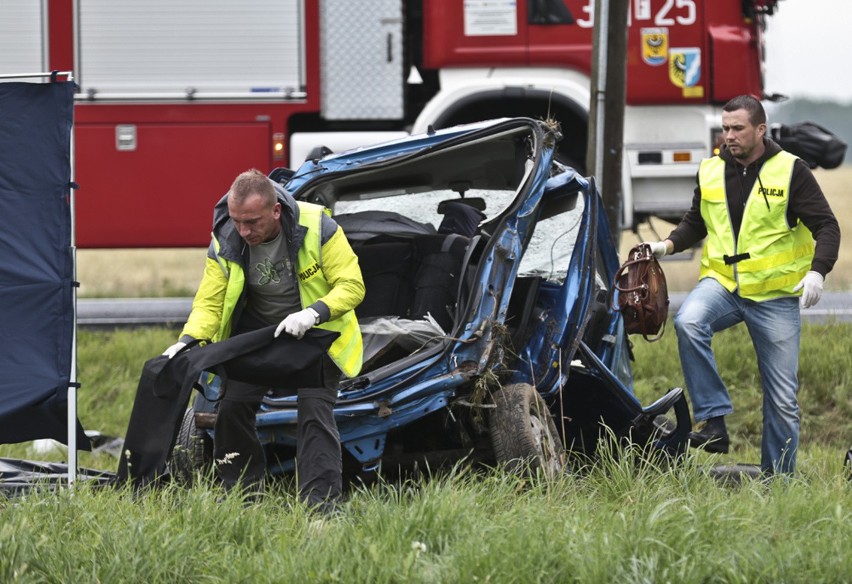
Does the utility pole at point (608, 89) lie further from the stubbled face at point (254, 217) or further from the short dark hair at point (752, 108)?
the stubbled face at point (254, 217)

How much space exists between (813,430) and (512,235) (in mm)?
3296

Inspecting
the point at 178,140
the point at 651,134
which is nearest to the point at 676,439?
the point at 651,134

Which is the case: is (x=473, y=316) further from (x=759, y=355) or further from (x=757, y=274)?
(x=759, y=355)

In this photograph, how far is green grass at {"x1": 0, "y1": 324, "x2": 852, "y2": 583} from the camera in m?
4.44

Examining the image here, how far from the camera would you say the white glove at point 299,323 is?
5746 mm

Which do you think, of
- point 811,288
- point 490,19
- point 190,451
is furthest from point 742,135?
point 490,19

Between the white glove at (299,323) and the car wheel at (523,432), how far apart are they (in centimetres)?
99

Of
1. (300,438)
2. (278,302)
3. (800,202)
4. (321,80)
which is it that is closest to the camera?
(300,438)

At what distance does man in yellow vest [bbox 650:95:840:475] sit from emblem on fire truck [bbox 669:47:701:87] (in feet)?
13.6

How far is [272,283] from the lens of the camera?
612 centimetres

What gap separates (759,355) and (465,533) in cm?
261

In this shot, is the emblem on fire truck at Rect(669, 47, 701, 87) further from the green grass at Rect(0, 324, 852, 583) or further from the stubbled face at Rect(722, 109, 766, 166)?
the green grass at Rect(0, 324, 852, 583)

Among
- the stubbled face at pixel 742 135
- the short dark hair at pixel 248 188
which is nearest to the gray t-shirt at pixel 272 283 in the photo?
the short dark hair at pixel 248 188

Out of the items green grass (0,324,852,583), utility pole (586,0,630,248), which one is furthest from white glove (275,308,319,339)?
utility pole (586,0,630,248)
